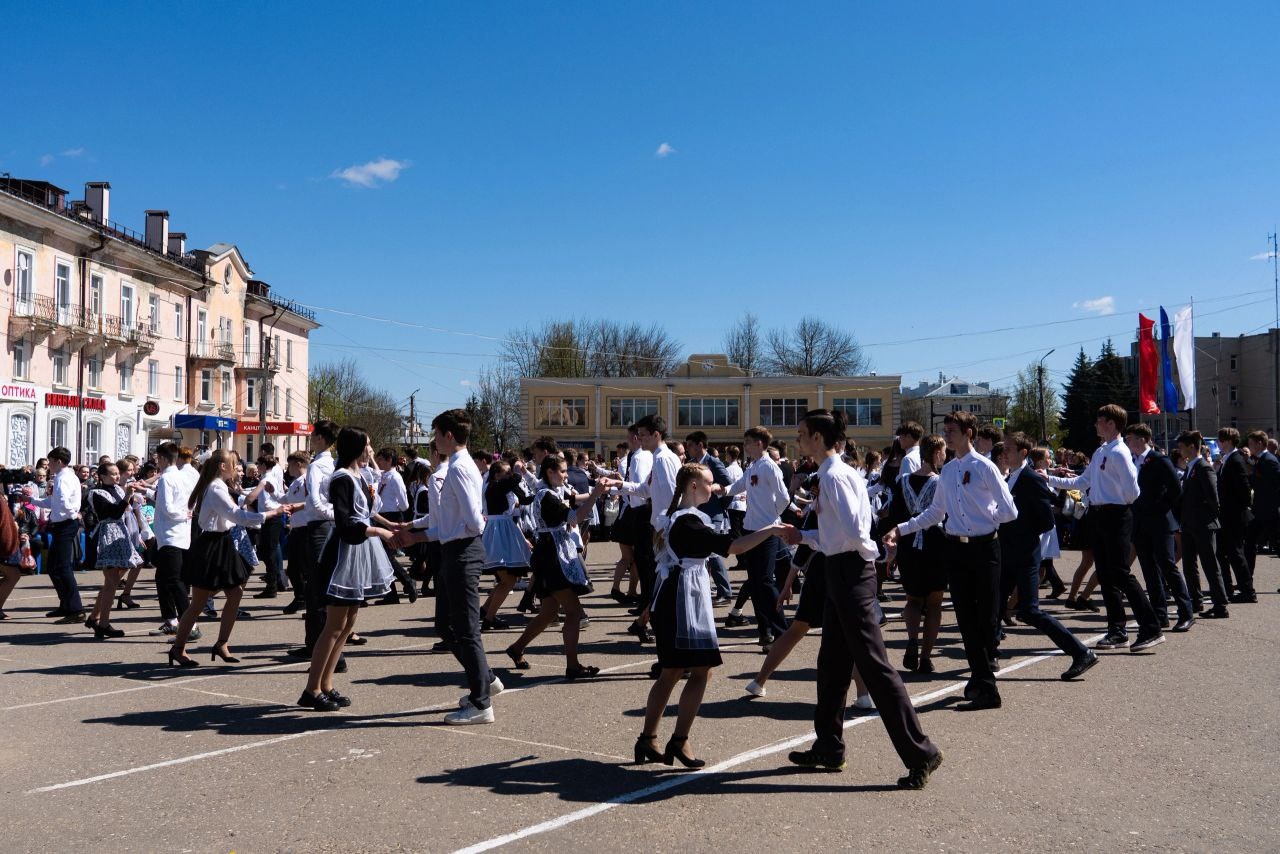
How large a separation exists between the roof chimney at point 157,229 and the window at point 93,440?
11658 millimetres

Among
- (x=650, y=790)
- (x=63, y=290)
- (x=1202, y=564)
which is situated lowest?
(x=650, y=790)

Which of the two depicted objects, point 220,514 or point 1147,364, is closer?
point 220,514

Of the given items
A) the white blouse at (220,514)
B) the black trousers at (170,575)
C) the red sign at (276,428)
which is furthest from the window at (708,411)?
the white blouse at (220,514)

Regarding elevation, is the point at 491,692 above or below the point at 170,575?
below

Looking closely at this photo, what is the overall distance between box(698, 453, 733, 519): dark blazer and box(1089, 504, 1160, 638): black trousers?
3.38 m

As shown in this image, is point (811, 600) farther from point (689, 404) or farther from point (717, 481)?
point (689, 404)

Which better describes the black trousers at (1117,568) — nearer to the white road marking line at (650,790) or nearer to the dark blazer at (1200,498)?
the white road marking line at (650,790)

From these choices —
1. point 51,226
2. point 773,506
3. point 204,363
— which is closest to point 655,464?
point 773,506

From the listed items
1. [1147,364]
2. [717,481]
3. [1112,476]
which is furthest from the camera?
[1147,364]

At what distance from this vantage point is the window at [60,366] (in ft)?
124

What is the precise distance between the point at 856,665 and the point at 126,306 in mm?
44041

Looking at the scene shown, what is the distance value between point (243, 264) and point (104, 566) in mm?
46490

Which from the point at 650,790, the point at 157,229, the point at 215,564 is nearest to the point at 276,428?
the point at 157,229

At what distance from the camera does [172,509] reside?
10.0 meters
